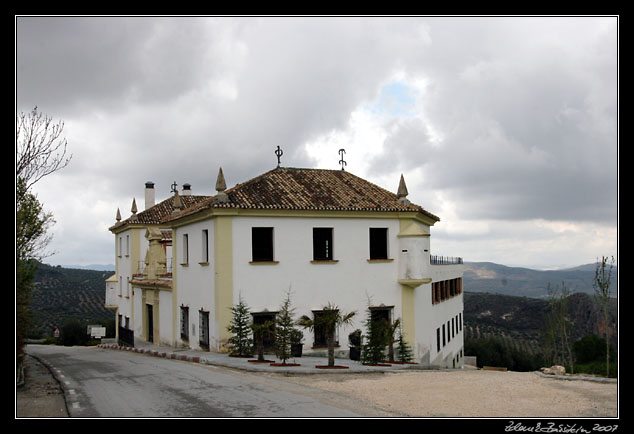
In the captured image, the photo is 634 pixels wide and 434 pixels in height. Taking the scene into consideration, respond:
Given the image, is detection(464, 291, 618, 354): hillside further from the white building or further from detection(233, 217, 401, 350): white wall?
detection(233, 217, 401, 350): white wall

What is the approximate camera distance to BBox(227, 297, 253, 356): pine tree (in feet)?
68.3

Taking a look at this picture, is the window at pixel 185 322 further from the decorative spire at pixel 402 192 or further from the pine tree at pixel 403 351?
the decorative spire at pixel 402 192

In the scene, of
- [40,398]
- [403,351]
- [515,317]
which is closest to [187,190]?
[403,351]

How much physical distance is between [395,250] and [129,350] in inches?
544

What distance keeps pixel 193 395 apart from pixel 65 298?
3521 inches

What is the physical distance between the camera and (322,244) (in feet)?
78.9

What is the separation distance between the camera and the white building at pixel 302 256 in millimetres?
22516

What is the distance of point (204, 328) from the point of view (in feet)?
78.3

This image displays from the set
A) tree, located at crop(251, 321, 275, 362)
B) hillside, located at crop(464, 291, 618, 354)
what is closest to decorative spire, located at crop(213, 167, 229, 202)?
tree, located at crop(251, 321, 275, 362)

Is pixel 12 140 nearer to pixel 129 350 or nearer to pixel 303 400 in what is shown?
pixel 303 400

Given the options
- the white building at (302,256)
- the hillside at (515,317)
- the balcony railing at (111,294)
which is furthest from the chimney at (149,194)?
the hillside at (515,317)

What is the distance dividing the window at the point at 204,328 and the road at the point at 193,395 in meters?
5.63

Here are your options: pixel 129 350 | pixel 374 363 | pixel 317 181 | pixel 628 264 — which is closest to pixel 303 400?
pixel 628 264

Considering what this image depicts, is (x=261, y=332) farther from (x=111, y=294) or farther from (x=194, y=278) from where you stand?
(x=111, y=294)
